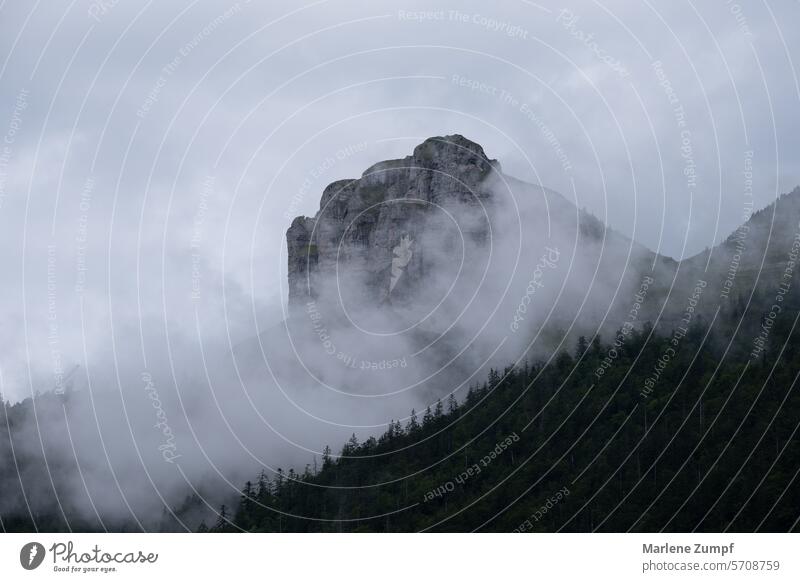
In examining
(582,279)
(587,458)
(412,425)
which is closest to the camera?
(587,458)

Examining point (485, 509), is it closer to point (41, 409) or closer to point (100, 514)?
point (100, 514)

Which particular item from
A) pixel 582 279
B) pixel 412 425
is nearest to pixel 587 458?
pixel 412 425
